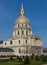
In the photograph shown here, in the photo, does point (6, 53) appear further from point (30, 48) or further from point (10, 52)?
point (30, 48)

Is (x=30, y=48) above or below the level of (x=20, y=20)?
below

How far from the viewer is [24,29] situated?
103312 millimetres

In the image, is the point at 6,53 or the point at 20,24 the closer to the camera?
the point at 6,53

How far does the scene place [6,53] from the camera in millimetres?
95188

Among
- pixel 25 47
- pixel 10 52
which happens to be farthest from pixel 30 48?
pixel 10 52

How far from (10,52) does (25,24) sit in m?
12.8

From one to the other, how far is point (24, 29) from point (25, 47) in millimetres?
6567

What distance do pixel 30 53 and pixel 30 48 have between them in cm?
186

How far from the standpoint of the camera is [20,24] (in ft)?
341

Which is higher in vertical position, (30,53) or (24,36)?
(24,36)

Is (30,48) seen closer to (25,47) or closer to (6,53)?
(25,47)

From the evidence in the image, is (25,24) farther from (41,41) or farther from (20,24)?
(41,41)

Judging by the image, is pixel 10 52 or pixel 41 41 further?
pixel 41 41

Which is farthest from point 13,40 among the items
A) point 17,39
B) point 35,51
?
point 35,51
